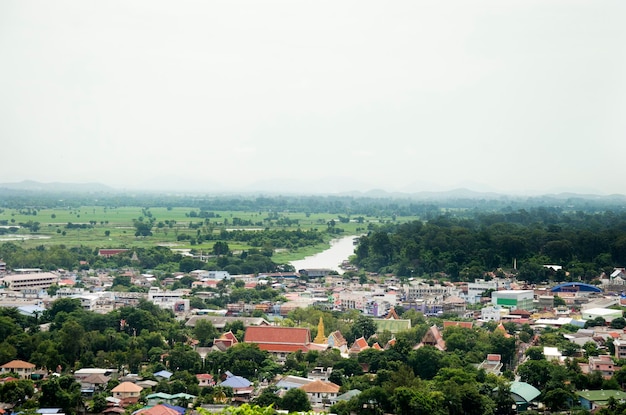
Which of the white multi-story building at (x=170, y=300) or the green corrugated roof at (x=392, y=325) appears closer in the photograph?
the green corrugated roof at (x=392, y=325)

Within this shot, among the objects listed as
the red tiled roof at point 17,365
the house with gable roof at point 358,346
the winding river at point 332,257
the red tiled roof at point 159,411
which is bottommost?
the winding river at point 332,257

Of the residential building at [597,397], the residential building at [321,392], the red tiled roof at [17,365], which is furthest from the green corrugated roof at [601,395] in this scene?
the red tiled roof at [17,365]

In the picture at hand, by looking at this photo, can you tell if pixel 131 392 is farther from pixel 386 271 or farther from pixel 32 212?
pixel 32 212

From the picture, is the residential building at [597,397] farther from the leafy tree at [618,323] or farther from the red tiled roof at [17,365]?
the red tiled roof at [17,365]

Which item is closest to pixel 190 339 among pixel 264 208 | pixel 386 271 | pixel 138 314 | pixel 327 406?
pixel 138 314

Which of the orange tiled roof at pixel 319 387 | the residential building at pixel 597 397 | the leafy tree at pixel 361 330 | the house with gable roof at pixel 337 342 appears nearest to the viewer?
the residential building at pixel 597 397

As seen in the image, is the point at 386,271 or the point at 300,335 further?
the point at 386,271
